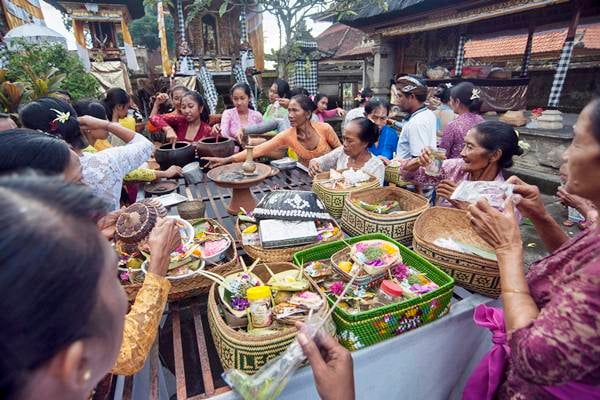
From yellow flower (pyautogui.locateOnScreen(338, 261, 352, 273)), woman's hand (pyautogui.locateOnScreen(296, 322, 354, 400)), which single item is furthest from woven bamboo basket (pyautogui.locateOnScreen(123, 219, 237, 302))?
woman's hand (pyautogui.locateOnScreen(296, 322, 354, 400))

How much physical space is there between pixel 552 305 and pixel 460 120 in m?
3.62

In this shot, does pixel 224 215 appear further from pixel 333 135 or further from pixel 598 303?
pixel 598 303

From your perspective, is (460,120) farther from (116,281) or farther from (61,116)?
(116,281)

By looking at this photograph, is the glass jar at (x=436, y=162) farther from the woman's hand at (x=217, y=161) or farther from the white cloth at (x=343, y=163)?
the woman's hand at (x=217, y=161)

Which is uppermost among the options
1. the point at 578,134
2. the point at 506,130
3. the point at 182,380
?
the point at 578,134

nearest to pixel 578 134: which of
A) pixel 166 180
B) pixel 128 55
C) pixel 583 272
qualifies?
pixel 583 272

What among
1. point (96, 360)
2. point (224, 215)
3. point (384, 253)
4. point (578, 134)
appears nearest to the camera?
point (96, 360)

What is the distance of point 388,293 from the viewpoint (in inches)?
57.6

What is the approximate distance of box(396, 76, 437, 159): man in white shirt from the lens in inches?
133

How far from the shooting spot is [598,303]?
79 cm

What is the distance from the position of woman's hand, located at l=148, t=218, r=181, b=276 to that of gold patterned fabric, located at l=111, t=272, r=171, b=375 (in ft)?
0.13

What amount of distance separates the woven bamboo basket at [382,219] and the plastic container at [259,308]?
0.90 metres

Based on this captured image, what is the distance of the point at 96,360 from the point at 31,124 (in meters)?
Answer: 2.25

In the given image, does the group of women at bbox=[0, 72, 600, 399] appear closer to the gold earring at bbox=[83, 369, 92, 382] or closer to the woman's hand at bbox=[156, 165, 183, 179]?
the gold earring at bbox=[83, 369, 92, 382]
